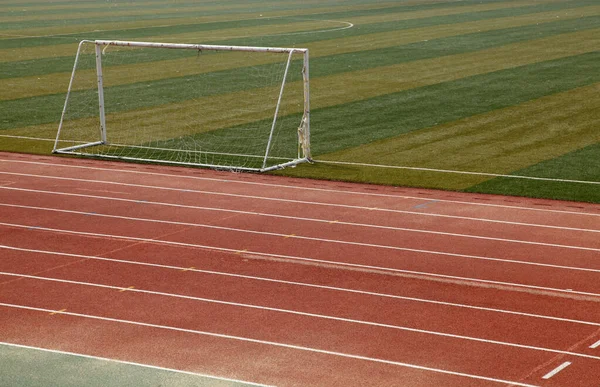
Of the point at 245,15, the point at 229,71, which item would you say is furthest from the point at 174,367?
the point at 245,15

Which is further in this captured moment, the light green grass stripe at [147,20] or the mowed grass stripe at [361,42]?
the light green grass stripe at [147,20]

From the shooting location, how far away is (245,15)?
186ft

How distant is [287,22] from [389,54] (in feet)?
48.8

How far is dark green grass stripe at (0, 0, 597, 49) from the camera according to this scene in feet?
142

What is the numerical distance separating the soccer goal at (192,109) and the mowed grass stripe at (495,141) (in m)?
2.03

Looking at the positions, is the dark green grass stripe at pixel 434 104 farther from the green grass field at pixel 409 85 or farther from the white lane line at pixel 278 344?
the white lane line at pixel 278 344

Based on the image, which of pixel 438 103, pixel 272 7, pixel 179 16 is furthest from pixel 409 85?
pixel 272 7

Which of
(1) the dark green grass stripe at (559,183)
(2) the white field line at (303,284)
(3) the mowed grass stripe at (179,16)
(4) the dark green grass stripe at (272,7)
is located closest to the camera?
(2) the white field line at (303,284)

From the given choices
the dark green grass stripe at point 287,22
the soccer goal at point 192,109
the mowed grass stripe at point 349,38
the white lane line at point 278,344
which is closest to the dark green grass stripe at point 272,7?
the dark green grass stripe at point 287,22

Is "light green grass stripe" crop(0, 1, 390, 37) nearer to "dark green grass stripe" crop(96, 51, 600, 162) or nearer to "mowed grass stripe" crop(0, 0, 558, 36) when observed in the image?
"mowed grass stripe" crop(0, 0, 558, 36)

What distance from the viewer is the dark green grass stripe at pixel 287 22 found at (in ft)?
142

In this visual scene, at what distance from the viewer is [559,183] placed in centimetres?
1917

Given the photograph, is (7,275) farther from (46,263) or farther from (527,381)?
(527,381)

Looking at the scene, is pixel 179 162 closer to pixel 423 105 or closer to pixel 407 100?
pixel 423 105
